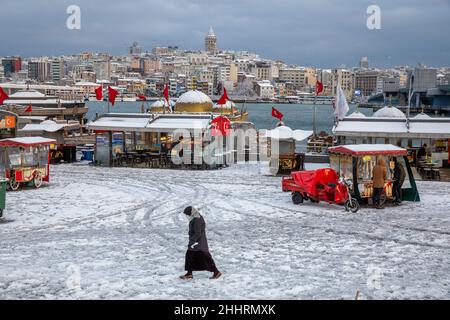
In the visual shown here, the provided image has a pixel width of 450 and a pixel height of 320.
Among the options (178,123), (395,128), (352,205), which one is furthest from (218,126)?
(352,205)

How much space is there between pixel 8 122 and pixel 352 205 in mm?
15028

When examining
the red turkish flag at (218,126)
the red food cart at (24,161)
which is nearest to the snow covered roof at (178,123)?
the red turkish flag at (218,126)

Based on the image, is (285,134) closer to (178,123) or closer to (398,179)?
(178,123)

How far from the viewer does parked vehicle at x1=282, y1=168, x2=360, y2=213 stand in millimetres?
16031

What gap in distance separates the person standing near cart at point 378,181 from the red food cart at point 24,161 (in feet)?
35.1

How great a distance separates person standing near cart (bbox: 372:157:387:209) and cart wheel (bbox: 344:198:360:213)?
724 mm

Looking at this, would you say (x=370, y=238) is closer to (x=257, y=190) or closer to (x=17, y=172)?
(x=257, y=190)

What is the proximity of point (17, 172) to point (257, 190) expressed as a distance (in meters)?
7.62

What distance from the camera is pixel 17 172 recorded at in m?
19.3

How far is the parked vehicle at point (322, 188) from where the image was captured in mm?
16031

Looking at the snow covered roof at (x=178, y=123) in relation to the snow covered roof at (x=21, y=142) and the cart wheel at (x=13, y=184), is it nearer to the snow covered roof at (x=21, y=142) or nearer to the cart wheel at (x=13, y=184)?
the snow covered roof at (x=21, y=142)

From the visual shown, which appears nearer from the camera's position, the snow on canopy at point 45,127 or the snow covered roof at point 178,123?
the snow covered roof at point 178,123

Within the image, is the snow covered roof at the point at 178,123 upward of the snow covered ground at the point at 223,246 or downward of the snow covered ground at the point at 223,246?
upward

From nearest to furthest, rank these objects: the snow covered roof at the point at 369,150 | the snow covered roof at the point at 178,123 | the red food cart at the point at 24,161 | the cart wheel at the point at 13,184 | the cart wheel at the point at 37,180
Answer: the snow covered roof at the point at 369,150 → the cart wheel at the point at 13,184 → the red food cart at the point at 24,161 → the cart wheel at the point at 37,180 → the snow covered roof at the point at 178,123
